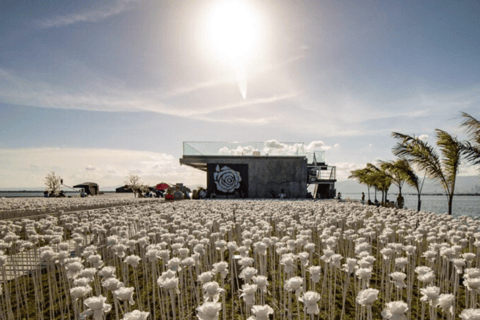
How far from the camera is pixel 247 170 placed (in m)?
44.4

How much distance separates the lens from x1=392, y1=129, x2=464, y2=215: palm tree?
16516 mm

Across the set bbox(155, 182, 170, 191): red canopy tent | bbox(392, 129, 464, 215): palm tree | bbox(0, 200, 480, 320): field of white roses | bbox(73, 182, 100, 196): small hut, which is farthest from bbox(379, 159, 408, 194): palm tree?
bbox(73, 182, 100, 196): small hut

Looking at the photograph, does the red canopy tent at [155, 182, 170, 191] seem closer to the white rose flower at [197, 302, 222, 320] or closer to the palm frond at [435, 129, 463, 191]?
the palm frond at [435, 129, 463, 191]

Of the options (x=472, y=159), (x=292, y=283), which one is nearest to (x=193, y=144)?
(x=472, y=159)

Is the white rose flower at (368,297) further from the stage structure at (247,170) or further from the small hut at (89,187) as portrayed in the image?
the small hut at (89,187)

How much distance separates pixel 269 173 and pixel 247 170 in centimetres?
349

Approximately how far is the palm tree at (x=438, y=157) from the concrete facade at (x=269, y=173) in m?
24.7

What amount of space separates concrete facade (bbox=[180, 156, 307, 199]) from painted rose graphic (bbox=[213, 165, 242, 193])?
4.59 feet

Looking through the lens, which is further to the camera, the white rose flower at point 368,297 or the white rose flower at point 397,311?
the white rose flower at point 368,297

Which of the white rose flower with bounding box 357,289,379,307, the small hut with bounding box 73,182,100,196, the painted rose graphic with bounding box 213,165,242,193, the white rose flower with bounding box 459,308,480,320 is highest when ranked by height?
the painted rose graphic with bounding box 213,165,242,193

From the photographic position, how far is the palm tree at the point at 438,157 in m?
16.5

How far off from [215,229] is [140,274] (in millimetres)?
3799

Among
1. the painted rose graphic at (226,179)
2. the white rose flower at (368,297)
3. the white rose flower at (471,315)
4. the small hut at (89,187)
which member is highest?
the painted rose graphic at (226,179)

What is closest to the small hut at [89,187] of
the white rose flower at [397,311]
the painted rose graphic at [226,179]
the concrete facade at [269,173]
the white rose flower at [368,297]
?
the concrete facade at [269,173]
